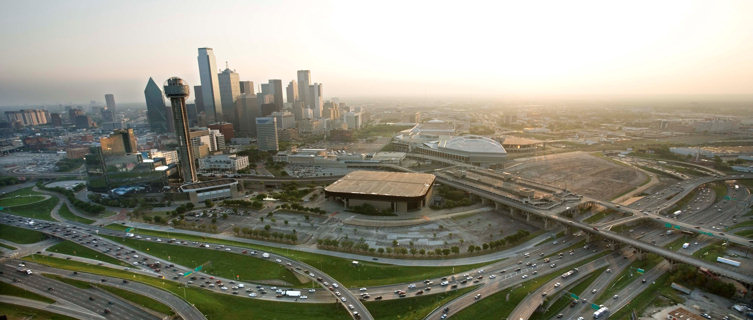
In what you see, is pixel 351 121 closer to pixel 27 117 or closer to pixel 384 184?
pixel 384 184

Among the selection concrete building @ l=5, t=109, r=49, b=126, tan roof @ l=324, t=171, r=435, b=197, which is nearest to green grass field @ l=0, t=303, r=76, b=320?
tan roof @ l=324, t=171, r=435, b=197

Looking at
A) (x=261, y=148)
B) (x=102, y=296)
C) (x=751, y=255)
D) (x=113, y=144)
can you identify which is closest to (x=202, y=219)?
(x=102, y=296)

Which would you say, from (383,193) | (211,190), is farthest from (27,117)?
(383,193)

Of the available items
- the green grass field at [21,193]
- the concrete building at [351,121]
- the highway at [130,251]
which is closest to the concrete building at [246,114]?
the concrete building at [351,121]

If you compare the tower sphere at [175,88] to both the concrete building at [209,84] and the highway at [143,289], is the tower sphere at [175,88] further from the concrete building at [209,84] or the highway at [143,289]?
the concrete building at [209,84]

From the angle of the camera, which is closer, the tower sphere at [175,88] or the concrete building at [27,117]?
the tower sphere at [175,88]

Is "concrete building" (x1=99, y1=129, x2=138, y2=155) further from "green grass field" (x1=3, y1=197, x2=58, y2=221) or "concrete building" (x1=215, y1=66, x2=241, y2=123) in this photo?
"concrete building" (x1=215, y1=66, x2=241, y2=123)

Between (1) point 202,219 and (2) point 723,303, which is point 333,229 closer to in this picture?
(1) point 202,219
